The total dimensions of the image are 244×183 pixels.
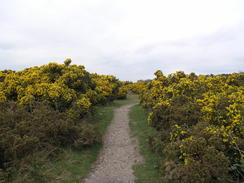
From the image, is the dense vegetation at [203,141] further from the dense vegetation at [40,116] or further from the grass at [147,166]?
the dense vegetation at [40,116]

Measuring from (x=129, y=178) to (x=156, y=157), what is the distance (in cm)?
199

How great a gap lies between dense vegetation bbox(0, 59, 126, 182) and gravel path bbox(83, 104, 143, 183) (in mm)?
1062

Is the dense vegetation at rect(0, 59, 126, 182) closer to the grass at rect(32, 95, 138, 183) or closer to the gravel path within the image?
the grass at rect(32, 95, 138, 183)

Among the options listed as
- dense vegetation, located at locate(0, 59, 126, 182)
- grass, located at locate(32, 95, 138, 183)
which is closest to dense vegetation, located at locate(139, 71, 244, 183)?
grass, located at locate(32, 95, 138, 183)

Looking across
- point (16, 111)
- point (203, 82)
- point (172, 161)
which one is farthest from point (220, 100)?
point (16, 111)

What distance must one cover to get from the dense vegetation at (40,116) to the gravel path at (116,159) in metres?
1.06

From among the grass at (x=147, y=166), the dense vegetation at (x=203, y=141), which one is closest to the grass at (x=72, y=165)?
the grass at (x=147, y=166)

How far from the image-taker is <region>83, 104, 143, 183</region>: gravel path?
6.88 metres

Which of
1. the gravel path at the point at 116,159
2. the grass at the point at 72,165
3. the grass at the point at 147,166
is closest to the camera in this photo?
the grass at the point at 72,165

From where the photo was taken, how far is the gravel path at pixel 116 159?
688 centimetres

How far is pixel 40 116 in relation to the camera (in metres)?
9.40

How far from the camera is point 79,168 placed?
7.47 meters

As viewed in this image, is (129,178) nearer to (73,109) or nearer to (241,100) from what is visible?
(241,100)

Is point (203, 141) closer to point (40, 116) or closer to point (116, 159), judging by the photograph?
point (116, 159)
